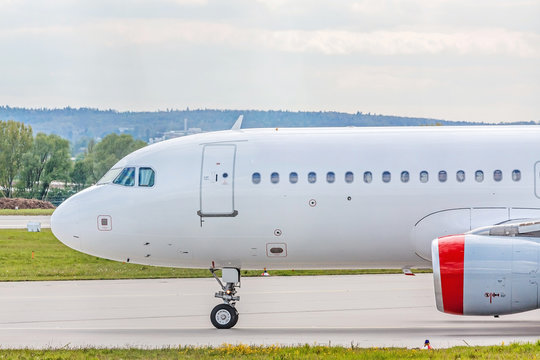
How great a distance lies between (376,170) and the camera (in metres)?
20.6

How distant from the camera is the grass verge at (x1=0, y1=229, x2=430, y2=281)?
31938 millimetres

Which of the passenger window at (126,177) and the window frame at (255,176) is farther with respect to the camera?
the passenger window at (126,177)

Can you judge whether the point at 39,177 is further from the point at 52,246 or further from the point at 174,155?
the point at 174,155

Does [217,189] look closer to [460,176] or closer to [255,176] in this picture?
[255,176]

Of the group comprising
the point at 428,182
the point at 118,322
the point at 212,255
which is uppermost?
the point at 428,182

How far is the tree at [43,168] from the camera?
97.2 m

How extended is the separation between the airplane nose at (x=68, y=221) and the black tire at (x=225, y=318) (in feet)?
10.8

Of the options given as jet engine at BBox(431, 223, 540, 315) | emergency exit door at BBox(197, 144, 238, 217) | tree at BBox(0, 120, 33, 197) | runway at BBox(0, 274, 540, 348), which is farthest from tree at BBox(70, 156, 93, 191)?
jet engine at BBox(431, 223, 540, 315)

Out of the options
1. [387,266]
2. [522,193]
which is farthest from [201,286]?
[522,193]

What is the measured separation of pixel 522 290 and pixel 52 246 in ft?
88.4

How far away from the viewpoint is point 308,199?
68.0 ft

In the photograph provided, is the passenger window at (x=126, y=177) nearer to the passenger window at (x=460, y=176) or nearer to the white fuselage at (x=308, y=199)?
the white fuselage at (x=308, y=199)

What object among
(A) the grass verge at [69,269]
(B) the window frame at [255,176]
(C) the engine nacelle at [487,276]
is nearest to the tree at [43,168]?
(A) the grass verge at [69,269]

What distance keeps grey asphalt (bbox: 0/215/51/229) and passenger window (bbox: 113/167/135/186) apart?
93.3ft
